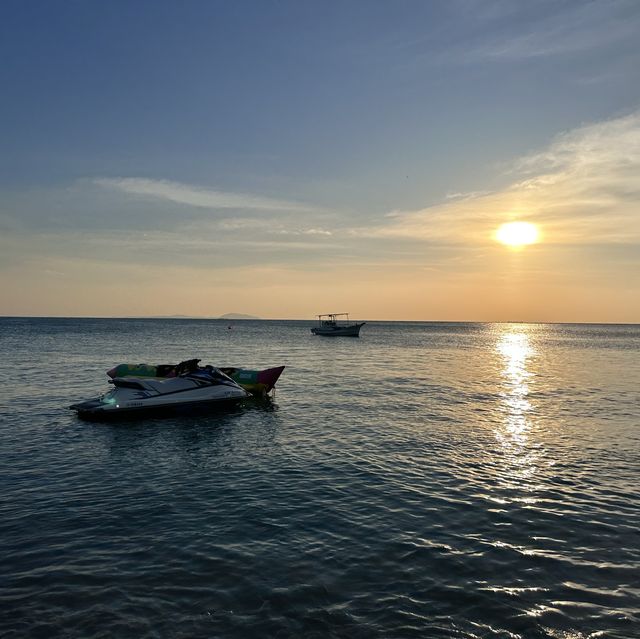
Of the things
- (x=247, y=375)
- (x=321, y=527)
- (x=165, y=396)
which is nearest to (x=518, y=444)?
(x=321, y=527)

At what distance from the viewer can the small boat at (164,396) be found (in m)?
27.9

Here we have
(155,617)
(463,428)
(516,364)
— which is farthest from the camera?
(516,364)

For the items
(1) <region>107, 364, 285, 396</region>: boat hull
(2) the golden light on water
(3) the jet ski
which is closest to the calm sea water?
(2) the golden light on water

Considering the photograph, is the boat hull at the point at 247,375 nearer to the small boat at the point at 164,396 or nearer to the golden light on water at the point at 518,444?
the small boat at the point at 164,396

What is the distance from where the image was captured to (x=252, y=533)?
12.5 meters

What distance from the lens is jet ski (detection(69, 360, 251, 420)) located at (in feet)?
91.5

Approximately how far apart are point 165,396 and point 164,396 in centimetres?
6

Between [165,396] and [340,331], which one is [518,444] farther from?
[340,331]

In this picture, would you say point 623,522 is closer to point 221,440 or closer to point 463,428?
point 463,428

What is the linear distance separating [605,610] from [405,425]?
1750 cm

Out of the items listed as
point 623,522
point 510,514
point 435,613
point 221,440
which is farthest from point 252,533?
point 221,440

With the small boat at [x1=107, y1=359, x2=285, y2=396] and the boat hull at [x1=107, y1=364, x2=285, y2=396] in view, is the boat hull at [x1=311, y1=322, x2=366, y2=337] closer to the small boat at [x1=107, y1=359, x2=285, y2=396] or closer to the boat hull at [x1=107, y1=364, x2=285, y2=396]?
the small boat at [x1=107, y1=359, x2=285, y2=396]

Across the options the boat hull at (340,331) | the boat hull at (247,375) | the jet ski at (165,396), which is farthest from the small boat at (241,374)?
the boat hull at (340,331)

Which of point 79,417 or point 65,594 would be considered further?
point 79,417
